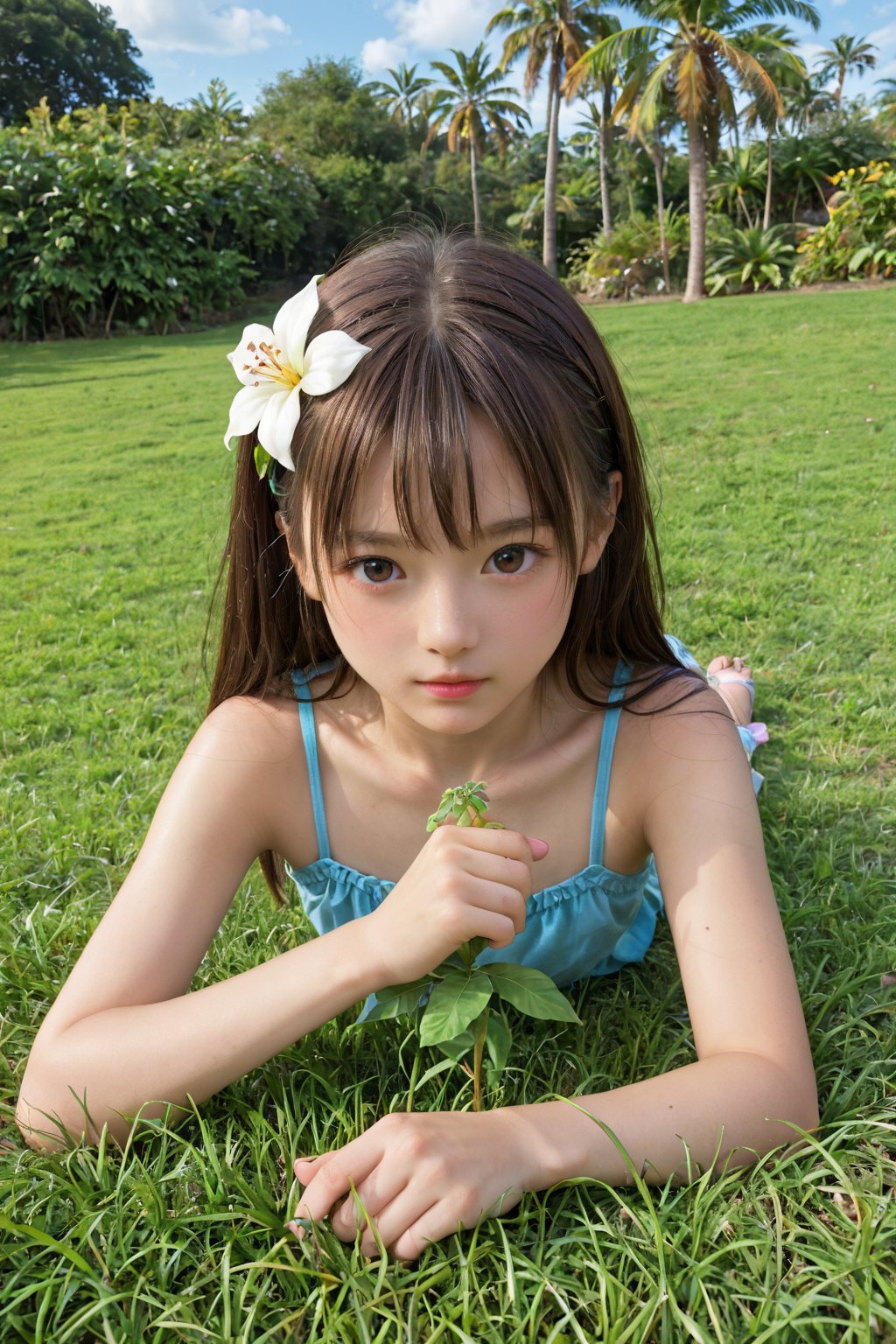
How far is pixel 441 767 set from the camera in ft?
6.31

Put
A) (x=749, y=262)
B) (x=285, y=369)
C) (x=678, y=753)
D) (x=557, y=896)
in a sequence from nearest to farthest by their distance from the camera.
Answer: (x=285, y=369)
(x=678, y=753)
(x=557, y=896)
(x=749, y=262)

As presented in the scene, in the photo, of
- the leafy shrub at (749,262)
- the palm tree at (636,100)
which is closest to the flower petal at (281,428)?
the leafy shrub at (749,262)

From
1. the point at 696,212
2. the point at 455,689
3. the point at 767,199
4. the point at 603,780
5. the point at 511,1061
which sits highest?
the point at 767,199

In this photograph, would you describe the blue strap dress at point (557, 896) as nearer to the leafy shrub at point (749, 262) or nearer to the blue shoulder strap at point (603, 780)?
the blue shoulder strap at point (603, 780)

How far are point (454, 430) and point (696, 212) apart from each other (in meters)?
18.5

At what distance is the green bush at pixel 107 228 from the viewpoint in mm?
15875

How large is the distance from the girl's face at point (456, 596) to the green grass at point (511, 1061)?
70 cm

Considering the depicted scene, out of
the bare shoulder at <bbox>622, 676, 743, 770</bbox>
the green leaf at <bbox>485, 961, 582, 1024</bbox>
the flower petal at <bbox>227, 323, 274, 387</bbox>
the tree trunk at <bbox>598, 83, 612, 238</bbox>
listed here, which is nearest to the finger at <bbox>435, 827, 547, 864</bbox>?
the green leaf at <bbox>485, 961, 582, 1024</bbox>

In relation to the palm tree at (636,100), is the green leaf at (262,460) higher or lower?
lower

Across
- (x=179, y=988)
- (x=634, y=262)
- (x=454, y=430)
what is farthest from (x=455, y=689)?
(x=634, y=262)

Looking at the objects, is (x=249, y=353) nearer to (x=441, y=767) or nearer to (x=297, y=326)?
(x=297, y=326)

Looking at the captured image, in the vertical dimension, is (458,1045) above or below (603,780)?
below

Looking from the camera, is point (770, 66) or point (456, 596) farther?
point (770, 66)

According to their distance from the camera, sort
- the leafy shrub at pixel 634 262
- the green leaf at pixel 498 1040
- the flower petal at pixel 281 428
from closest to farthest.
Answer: the green leaf at pixel 498 1040
the flower petal at pixel 281 428
the leafy shrub at pixel 634 262
